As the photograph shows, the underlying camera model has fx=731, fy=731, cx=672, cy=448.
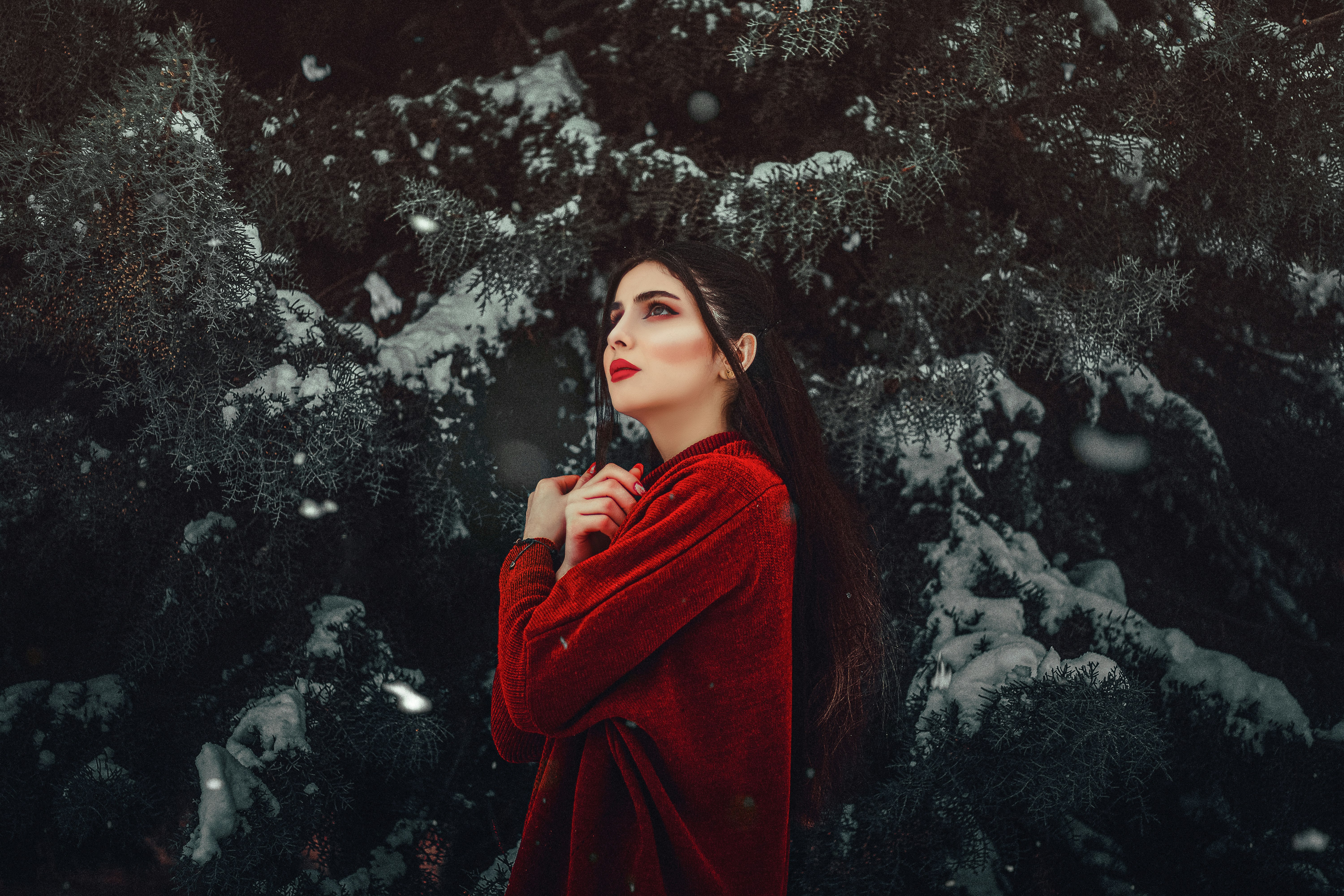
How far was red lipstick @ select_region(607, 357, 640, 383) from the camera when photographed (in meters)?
0.71

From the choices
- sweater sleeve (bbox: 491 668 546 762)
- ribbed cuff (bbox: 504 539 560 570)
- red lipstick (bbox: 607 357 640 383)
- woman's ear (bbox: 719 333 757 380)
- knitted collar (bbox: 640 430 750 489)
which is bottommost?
sweater sleeve (bbox: 491 668 546 762)

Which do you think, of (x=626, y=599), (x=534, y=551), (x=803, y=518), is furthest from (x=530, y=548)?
(x=803, y=518)

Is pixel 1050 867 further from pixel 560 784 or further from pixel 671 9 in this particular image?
pixel 671 9

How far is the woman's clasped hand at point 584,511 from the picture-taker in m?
0.67

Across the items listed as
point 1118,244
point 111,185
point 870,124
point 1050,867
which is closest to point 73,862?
point 111,185

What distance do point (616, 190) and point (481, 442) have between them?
1.17ft

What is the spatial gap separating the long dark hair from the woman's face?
14mm

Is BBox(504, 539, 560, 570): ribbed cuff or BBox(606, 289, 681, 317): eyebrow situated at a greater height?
BBox(606, 289, 681, 317): eyebrow

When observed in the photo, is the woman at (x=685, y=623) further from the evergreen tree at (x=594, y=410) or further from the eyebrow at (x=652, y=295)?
the evergreen tree at (x=594, y=410)

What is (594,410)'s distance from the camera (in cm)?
96

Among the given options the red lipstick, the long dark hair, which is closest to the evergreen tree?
the long dark hair

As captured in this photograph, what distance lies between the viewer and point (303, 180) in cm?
87

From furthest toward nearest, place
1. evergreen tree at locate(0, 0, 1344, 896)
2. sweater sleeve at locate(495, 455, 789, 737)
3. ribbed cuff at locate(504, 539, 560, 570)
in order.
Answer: evergreen tree at locate(0, 0, 1344, 896) < ribbed cuff at locate(504, 539, 560, 570) < sweater sleeve at locate(495, 455, 789, 737)

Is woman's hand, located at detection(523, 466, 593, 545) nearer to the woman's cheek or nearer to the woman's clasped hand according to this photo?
the woman's clasped hand
